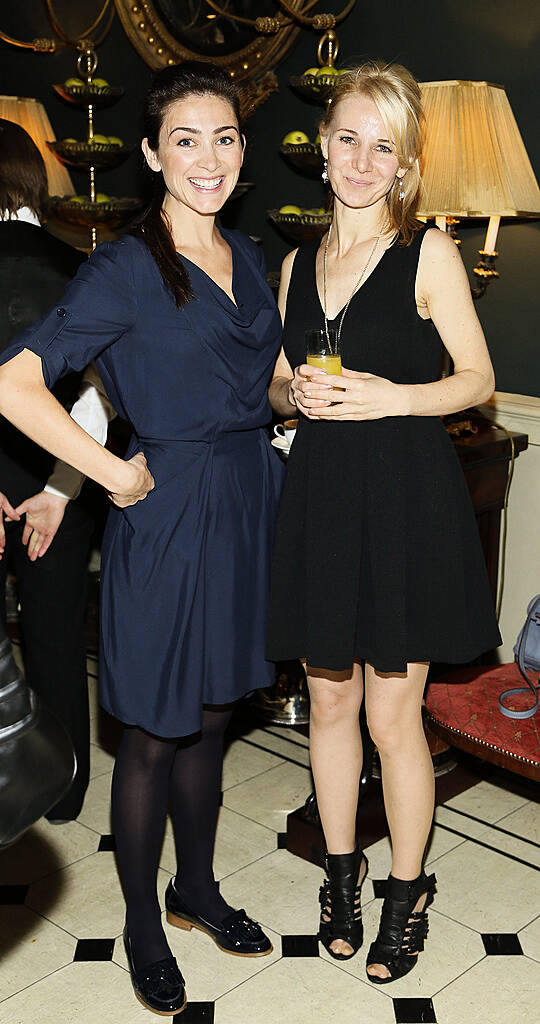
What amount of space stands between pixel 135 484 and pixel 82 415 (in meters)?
0.52

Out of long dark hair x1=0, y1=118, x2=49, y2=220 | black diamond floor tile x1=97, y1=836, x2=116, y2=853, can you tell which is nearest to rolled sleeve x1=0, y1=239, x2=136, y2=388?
long dark hair x1=0, y1=118, x2=49, y2=220

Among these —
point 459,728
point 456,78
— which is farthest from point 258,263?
point 456,78

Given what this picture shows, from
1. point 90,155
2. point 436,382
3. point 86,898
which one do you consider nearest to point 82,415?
point 436,382

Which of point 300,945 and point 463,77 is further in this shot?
point 463,77

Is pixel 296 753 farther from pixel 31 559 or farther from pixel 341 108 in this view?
pixel 341 108

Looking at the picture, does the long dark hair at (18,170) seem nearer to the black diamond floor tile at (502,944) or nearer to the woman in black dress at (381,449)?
the woman in black dress at (381,449)

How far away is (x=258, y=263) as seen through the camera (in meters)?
2.20

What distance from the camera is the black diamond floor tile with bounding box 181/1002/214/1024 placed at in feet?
7.23

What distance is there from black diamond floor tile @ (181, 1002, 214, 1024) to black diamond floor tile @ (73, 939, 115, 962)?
0.25 metres

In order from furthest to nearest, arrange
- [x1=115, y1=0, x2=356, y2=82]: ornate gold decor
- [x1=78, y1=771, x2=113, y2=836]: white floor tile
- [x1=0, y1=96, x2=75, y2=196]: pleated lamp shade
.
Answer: [x1=0, y1=96, x2=75, y2=196]: pleated lamp shade
[x1=115, y1=0, x2=356, y2=82]: ornate gold decor
[x1=78, y1=771, x2=113, y2=836]: white floor tile

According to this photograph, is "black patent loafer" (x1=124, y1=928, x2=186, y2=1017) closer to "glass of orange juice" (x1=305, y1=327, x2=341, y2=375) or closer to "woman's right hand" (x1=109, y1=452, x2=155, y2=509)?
"woman's right hand" (x1=109, y1=452, x2=155, y2=509)

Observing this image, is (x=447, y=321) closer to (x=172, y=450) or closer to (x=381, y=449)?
(x=381, y=449)

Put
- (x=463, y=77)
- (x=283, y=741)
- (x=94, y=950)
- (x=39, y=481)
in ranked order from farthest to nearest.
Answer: (x=283, y=741)
(x=463, y=77)
(x=39, y=481)
(x=94, y=950)

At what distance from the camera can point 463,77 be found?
3188 millimetres
